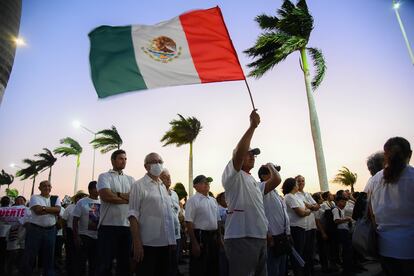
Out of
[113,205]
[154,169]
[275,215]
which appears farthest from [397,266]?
[113,205]

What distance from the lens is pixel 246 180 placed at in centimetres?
358

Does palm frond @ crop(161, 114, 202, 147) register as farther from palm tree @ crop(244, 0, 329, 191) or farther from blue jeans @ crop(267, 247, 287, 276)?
blue jeans @ crop(267, 247, 287, 276)

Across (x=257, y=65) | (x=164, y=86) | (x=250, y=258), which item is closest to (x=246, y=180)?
(x=250, y=258)

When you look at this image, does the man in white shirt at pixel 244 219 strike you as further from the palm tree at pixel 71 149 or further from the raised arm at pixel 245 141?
the palm tree at pixel 71 149

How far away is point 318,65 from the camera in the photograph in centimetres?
1653

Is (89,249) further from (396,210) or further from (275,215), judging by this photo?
(396,210)

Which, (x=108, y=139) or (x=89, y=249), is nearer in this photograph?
(x=89, y=249)

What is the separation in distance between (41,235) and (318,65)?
50.5 feet

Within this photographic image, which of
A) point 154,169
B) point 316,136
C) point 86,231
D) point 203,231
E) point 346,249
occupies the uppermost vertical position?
point 316,136

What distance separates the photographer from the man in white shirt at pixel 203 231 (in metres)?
5.97

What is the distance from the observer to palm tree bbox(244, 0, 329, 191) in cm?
1619

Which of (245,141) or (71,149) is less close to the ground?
(71,149)

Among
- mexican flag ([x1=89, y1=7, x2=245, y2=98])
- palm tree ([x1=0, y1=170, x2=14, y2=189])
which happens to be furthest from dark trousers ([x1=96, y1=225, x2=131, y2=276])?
palm tree ([x1=0, y1=170, x2=14, y2=189])

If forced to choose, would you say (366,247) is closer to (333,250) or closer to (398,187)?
(398,187)
